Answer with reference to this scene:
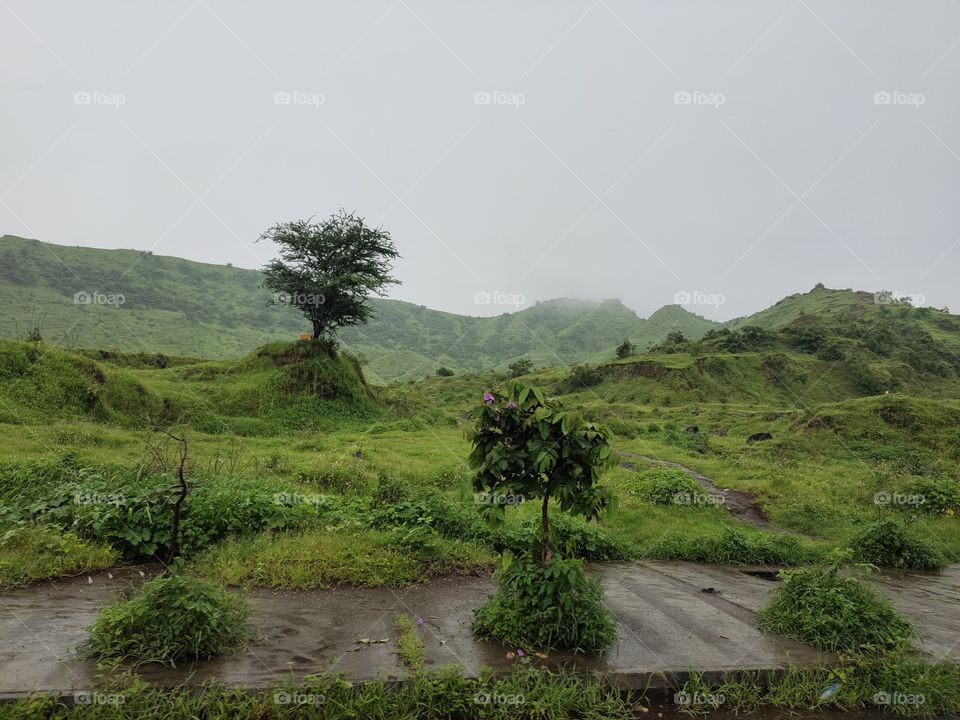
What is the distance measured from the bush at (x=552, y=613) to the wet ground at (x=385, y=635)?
0.17m

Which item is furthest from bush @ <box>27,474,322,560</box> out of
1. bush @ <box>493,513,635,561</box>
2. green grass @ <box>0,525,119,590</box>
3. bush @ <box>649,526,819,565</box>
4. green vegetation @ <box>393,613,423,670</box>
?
bush @ <box>649,526,819,565</box>

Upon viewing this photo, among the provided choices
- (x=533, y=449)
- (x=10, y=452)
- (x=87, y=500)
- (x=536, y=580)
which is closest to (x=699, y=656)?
(x=536, y=580)

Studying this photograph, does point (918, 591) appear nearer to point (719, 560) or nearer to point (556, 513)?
point (719, 560)

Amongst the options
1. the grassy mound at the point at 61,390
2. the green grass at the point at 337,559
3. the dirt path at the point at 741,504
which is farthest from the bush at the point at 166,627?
the grassy mound at the point at 61,390

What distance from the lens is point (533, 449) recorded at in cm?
487

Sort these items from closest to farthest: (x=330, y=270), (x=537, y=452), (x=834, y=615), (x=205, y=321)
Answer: (x=537, y=452), (x=834, y=615), (x=330, y=270), (x=205, y=321)

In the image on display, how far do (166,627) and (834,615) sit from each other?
21.2 ft

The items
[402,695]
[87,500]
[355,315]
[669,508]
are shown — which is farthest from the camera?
[355,315]

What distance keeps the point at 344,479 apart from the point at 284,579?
5.05 metres

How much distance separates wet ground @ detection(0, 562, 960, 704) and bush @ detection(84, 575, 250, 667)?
0.14 m

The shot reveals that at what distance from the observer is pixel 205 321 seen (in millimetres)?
99750

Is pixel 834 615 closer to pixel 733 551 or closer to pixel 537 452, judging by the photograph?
pixel 537 452

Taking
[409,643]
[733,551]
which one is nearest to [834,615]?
[733,551]

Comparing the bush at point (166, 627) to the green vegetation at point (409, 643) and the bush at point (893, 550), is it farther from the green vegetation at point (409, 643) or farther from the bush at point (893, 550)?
the bush at point (893, 550)
